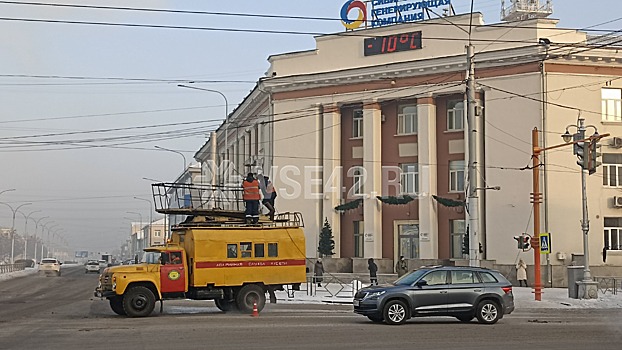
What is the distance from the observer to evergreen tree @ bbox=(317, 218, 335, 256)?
2044 inches

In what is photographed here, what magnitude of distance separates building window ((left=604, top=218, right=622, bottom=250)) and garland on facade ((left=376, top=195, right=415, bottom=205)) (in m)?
11.2

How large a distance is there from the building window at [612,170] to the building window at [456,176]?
314 inches

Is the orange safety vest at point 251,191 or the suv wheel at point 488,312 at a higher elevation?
the orange safety vest at point 251,191

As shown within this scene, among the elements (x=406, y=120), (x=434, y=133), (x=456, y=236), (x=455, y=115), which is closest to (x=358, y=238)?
(x=456, y=236)

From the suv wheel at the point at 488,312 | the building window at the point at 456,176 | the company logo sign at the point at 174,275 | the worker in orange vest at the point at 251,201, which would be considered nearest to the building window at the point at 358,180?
the building window at the point at 456,176

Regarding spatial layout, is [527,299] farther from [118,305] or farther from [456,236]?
[118,305]

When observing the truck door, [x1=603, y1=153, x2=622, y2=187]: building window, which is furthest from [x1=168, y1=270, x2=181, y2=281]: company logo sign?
[x1=603, y1=153, x2=622, y2=187]: building window

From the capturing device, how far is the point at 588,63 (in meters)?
46.6

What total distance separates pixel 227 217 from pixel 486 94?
79.9 ft

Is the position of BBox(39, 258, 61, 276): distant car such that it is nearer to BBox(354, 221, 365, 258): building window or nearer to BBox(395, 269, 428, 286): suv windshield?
BBox(354, 221, 365, 258): building window

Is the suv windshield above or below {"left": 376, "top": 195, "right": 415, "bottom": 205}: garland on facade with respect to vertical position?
below

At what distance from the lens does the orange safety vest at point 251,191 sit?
91.2ft

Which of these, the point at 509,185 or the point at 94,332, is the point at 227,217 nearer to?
the point at 94,332

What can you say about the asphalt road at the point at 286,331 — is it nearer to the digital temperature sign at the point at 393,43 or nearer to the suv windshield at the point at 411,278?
the suv windshield at the point at 411,278
